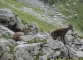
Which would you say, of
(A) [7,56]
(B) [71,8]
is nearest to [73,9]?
(B) [71,8]

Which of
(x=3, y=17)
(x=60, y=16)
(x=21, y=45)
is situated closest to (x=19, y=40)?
(x=21, y=45)

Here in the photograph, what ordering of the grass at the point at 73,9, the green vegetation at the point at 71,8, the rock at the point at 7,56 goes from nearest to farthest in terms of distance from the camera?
the rock at the point at 7,56, the grass at the point at 73,9, the green vegetation at the point at 71,8

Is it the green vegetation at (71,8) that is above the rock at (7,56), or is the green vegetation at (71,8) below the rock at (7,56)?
above

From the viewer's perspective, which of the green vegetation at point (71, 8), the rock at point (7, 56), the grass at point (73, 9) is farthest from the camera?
the green vegetation at point (71, 8)

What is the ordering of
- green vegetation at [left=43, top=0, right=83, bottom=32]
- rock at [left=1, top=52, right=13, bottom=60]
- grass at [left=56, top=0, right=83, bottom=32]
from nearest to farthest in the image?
rock at [left=1, top=52, right=13, bottom=60], grass at [left=56, top=0, right=83, bottom=32], green vegetation at [left=43, top=0, right=83, bottom=32]

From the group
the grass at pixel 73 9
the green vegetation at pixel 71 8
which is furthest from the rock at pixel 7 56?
the green vegetation at pixel 71 8

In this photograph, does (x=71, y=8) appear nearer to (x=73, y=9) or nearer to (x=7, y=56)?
(x=73, y=9)

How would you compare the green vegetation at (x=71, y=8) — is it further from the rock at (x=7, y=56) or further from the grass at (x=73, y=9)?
the rock at (x=7, y=56)

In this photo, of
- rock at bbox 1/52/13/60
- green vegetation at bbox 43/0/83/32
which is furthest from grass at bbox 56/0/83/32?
rock at bbox 1/52/13/60

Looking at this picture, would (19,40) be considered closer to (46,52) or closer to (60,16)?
(46,52)

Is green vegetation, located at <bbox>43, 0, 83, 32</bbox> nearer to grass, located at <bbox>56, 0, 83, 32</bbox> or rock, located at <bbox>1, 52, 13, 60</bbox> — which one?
grass, located at <bbox>56, 0, 83, 32</bbox>

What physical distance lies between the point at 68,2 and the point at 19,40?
101540mm

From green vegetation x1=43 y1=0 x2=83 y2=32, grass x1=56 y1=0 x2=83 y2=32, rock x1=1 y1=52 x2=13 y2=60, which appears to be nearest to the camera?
rock x1=1 y1=52 x2=13 y2=60

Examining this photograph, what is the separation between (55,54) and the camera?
20.7m
